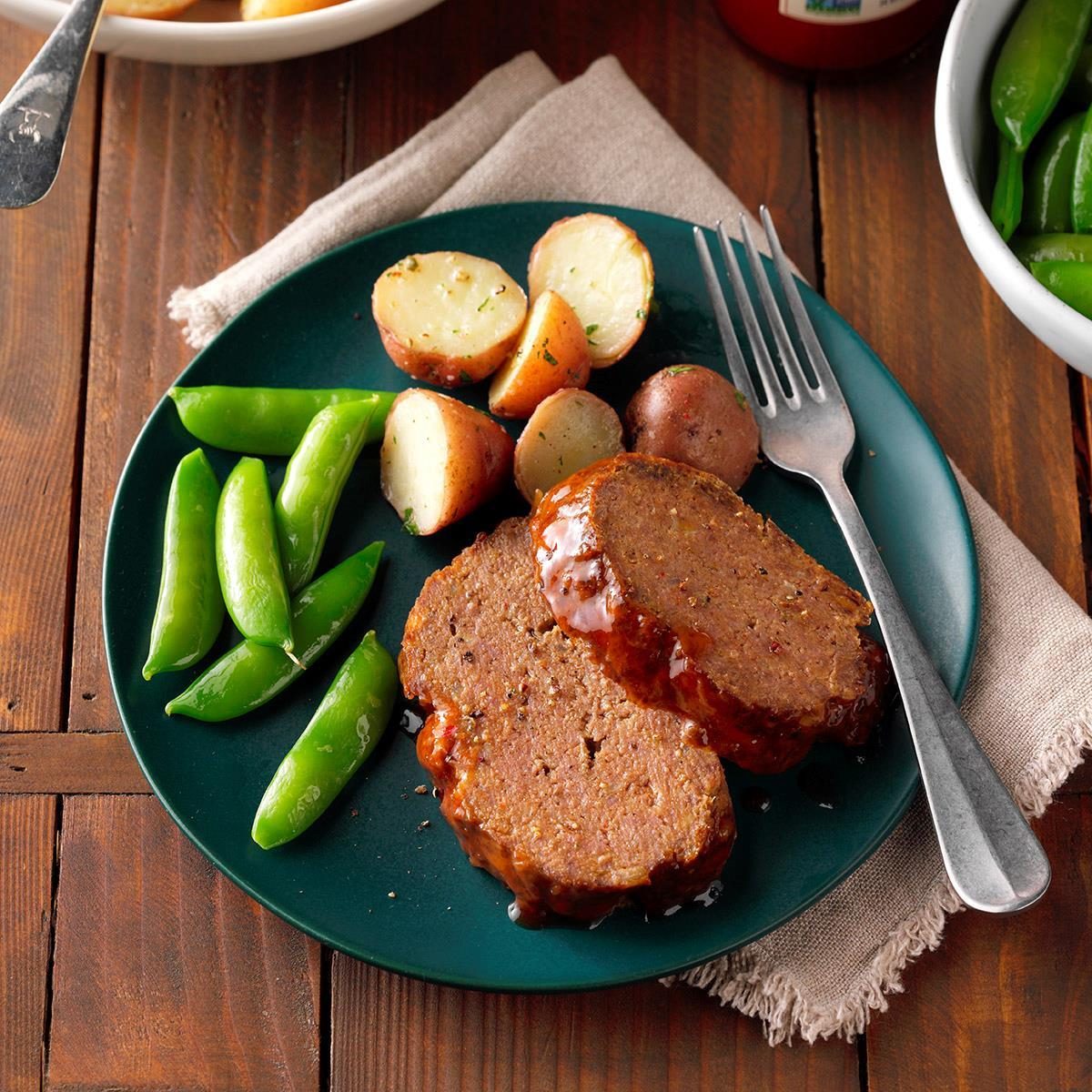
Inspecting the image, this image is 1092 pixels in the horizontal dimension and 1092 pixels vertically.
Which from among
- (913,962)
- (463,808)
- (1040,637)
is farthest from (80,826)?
(1040,637)

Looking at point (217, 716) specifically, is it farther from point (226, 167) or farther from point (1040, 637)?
point (1040, 637)

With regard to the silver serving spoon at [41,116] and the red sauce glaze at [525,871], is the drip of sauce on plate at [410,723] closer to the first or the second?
the red sauce glaze at [525,871]

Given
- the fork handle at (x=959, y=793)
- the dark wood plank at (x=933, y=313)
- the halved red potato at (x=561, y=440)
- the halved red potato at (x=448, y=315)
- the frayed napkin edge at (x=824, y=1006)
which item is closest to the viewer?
the fork handle at (x=959, y=793)

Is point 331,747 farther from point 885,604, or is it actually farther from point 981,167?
point 981,167

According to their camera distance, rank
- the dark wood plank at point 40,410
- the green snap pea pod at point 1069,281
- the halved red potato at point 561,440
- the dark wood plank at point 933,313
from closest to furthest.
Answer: the green snap pea pod at point 1069,281 < the halved red potato at point 561,440 < the dark wood plank at point 40,410 < the dark wood plank at point 933,313

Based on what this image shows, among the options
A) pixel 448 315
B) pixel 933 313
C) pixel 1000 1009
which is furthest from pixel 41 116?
pixel 1000 1009

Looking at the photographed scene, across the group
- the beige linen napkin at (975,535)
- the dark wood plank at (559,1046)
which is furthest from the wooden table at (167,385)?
the beige linen napkin at (975,535)

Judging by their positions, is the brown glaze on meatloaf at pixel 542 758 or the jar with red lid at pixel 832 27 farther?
the jar with red lid at pixel 832 27

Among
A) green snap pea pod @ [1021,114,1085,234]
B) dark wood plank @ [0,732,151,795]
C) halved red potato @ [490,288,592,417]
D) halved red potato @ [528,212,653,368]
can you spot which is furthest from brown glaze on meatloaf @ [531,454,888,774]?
dark wood plank @ [0,732,151,795]
